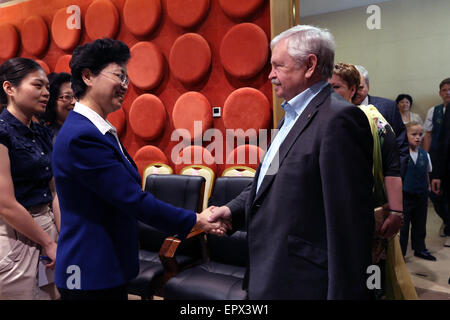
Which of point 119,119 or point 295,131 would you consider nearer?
point 295,131

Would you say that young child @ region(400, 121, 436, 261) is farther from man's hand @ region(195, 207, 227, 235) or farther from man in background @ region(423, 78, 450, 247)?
man's hand @ region(195, 207, 227, 235)

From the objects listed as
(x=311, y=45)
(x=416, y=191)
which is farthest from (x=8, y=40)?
(x=416, y=191)

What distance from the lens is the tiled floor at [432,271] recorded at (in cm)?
290

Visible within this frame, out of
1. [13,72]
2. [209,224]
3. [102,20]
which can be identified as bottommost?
[209,224]

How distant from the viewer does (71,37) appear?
4059mm

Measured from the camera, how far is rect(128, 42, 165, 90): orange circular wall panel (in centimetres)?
352

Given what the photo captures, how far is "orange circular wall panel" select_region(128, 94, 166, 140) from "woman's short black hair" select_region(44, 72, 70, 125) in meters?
1.36

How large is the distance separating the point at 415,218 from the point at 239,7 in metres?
2.74

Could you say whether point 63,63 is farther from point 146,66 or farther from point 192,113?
point 192,113

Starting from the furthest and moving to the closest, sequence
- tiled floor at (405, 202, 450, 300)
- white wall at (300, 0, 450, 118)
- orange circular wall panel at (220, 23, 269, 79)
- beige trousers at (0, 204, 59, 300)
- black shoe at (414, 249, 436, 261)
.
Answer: white wall at (300, 0, 450, 118) → black shoe at (414, 249, 436, 261) → orange circular wall panel at (220, 23, 269, 79) → tiled floor at (405, 202, 450, 300) → beige trousers at (0, 204, 59, 300)

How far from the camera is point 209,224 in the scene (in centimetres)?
159

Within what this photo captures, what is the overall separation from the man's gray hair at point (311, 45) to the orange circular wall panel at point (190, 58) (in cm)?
213

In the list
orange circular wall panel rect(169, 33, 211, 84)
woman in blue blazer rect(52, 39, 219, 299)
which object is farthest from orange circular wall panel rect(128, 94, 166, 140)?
woman in blue blazer rect(52, 39, 219, 299)

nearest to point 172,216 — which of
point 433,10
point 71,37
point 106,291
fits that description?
point 106,291
